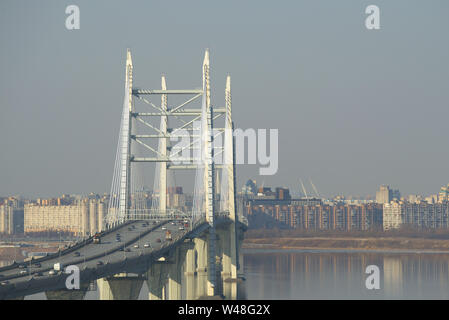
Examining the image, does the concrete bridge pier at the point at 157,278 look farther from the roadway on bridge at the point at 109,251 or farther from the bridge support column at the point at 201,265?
the bridge support column at the point at 201,265

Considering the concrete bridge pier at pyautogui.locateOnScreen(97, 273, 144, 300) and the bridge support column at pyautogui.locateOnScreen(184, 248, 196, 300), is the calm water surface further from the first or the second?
the concrete bridge pier at pyautogui.locateOnScreen(97, 273, 144, 300)

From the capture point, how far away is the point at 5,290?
105 ft

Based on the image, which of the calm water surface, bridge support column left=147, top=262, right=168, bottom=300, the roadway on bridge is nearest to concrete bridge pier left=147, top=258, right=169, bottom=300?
bridge support column left=147, top=262, right=168, bottom=300

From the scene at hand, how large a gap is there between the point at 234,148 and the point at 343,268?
27959mm

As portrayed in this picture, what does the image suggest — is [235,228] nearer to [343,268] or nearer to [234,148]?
[234,148]

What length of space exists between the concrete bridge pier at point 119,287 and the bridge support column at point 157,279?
530cm

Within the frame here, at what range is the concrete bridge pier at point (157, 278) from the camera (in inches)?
2082

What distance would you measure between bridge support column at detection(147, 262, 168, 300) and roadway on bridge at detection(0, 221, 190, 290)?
1.25m

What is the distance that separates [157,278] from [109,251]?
4.89 metres

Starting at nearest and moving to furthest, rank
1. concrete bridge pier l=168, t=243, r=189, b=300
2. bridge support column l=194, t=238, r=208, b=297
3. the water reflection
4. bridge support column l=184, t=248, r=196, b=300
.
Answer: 1. concrete bridge pier l=168, t=243, r=189, b=300
2. the water reflection
3. bridge support column l=194, t=238, r=208, b=297
4. bridge support column l=184, t=248, r=196, b=300

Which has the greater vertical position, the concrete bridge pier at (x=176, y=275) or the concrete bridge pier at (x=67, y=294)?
the concrete bridge pier at (x=67, y=294)

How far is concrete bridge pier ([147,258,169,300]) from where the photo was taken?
2082 inches

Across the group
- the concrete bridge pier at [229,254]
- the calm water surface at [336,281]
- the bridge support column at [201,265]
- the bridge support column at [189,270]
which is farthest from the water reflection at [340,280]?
the bridge support column at [189,270]

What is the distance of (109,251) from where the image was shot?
166ft
